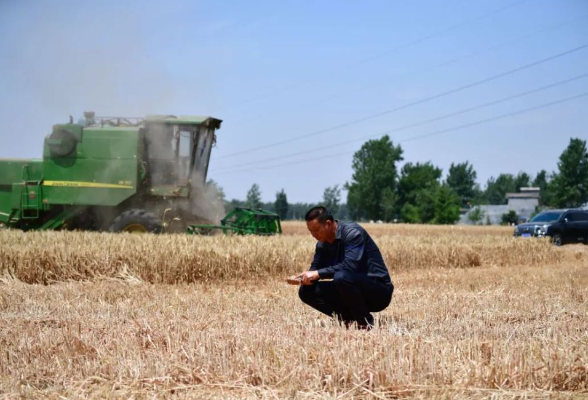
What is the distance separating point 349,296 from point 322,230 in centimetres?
70

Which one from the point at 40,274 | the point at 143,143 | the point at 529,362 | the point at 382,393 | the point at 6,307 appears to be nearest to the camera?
the point at 382,393

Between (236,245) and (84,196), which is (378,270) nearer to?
(236,245)

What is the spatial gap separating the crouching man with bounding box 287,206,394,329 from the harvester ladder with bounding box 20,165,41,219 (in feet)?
46.0

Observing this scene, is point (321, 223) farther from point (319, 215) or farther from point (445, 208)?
point (445, 208)

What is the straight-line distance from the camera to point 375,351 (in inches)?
191

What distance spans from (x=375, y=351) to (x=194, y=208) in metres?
14.2

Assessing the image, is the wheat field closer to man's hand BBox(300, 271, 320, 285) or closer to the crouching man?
the crouching man

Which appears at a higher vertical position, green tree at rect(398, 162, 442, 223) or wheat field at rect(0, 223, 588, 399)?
green tree at rect(398, 162, 442, 223)

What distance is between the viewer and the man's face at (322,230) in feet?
20.9

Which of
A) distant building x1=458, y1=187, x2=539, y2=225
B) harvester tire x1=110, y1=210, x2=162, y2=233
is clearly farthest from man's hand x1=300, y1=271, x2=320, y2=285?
distant building x1=458, y1=187, x2=539, y2=225

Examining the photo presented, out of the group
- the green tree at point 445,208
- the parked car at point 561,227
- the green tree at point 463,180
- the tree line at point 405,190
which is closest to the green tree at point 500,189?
the green tree at point 463,180

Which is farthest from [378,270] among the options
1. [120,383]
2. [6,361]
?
[6,361]

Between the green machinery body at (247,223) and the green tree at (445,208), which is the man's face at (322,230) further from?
the green tree at (445,208)

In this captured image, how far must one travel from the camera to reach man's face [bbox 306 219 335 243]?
20.9 feet
